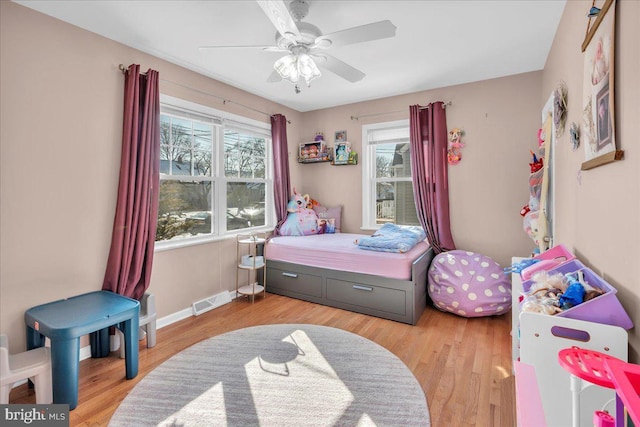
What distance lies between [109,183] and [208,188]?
1008mm

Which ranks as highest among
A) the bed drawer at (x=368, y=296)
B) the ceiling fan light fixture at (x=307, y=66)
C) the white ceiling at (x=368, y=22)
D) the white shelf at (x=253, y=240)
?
the white ceiling at (x=368, y=22)

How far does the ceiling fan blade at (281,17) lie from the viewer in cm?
152

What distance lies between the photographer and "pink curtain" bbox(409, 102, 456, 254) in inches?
137

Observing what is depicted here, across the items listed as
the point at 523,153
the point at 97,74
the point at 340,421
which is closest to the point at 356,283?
the point at 340,421

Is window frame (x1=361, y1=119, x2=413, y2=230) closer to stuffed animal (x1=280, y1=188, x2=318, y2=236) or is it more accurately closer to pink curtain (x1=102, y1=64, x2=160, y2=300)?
stuffed animal (x1=280, y1=188, x2=318, y2=236)

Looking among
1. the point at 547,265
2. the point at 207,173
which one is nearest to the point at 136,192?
the point at 207,173

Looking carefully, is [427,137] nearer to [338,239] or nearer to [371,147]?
[371,147]

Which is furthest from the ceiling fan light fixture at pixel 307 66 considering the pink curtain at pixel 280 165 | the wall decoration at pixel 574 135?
the pink curtain at pixel 280 165

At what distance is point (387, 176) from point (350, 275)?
1.61 m

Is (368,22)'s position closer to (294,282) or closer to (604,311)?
(604,311)

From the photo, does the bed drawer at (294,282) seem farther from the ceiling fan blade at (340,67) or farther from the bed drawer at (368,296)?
the ceiling fan blade at (340,67)

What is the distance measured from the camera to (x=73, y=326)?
176 centimetres

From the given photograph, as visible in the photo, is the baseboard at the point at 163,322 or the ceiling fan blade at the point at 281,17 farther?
the baseboard at the point at 163,322

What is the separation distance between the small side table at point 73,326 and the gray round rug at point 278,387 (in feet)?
0.99
